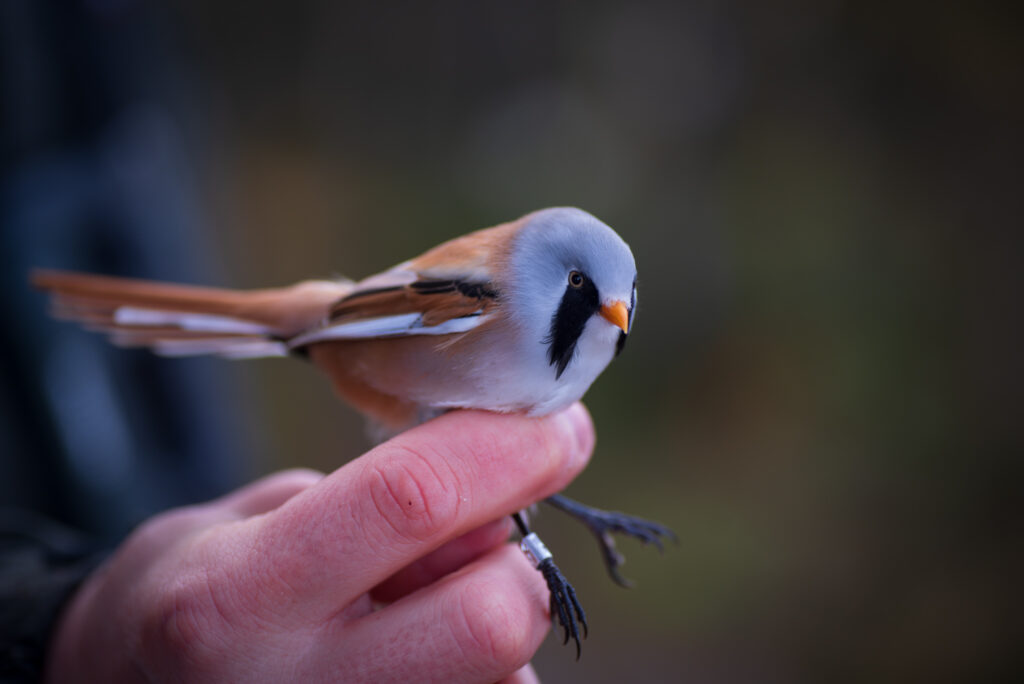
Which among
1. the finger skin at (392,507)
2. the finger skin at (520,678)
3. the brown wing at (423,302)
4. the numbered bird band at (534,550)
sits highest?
the brown wing at (423,302)

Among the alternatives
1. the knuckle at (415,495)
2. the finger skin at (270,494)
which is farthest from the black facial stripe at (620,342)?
the finger skin at (270,494)

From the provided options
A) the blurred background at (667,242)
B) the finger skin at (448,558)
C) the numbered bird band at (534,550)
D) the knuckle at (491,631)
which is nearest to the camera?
the knuckle at (491,631)

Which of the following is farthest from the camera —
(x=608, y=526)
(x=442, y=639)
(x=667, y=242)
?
(x=667, y=242)

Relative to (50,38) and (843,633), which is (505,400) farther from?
(843,633)

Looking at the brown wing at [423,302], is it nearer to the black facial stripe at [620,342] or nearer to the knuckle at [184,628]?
the black facial stripe at [620,342]

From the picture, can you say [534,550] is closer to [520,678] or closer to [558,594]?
[558,594]

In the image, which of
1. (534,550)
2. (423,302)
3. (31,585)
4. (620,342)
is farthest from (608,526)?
(31,585)

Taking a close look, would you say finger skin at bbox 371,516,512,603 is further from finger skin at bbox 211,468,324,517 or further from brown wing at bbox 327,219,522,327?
brown wing at bbox 327,219,522,327
